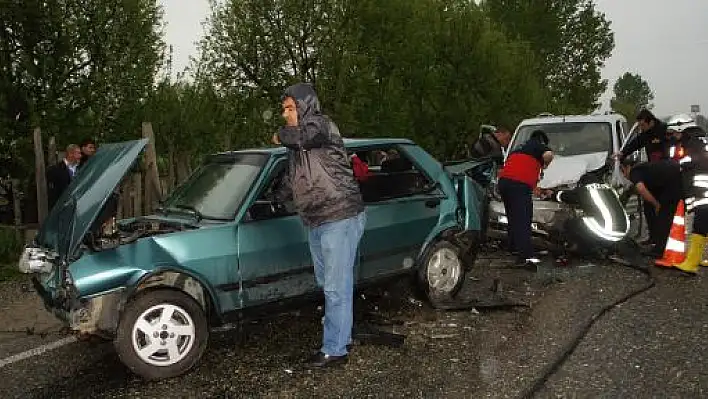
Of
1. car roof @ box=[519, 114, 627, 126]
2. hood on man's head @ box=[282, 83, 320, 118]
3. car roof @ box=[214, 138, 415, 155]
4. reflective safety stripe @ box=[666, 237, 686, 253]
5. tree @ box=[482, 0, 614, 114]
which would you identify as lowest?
reflective safety stripe @ box=[666, 237, 686, 253]

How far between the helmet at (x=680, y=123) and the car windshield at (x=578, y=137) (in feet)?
2.98

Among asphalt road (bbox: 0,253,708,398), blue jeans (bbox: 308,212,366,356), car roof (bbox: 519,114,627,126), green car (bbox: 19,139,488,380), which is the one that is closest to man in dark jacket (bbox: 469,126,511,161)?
car roof (bbox: 519,114,627,126)

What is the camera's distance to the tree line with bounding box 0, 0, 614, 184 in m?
11.9

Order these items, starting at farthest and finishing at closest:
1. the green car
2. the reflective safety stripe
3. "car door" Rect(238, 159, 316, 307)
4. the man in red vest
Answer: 1. the man in red vest
2. the reflective safety stripe
3. "car door" Rect(238, 159, 316, 307)
4. the green car

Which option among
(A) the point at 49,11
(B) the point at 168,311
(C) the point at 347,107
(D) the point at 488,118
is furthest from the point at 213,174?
(D) the point at 488,118

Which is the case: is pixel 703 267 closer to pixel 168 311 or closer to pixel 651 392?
pixel 651 392

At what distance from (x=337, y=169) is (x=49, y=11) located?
9.96 m

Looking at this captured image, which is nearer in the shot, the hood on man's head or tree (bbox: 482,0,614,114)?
the hood on man's head

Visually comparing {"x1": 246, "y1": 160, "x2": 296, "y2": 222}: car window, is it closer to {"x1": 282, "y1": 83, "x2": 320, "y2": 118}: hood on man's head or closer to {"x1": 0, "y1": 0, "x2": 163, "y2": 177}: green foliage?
{"x1": 282, "y1": 83, "x2": 320, "y2": 118}: hood on man's head

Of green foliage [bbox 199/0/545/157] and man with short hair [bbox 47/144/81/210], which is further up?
green foliage [bbox 199/0/545/157]

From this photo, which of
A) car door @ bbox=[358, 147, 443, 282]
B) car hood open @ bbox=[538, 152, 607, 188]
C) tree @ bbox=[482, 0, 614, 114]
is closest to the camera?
car door @ bbox=[358, 147, 443, 282]

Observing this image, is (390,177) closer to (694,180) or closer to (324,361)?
(324,361)

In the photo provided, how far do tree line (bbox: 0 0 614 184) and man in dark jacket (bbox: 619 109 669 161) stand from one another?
7450mm

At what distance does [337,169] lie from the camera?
4.32 meters
